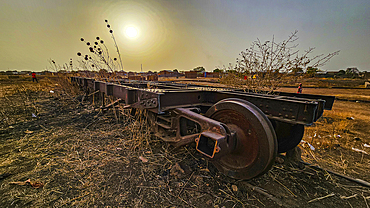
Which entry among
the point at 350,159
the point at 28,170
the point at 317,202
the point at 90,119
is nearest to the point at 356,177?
the point at 350,159

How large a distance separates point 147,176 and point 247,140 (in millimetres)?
1550

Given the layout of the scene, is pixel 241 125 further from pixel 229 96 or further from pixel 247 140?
pixel 229 96

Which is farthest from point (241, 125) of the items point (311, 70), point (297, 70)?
point (311, 70)

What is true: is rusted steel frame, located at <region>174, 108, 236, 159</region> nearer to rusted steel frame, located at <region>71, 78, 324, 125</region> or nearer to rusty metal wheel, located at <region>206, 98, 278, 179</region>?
rusty metal wheel, located at <region>206, 98, 278, 179</region>

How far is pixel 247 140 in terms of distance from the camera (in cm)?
196

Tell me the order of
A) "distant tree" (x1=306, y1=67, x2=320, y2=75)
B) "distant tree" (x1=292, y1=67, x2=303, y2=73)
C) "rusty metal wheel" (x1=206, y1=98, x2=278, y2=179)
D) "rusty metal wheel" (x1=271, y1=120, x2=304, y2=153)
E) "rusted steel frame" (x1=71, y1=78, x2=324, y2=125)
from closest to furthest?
1. "rusty metal wheel" (x1=206, y1=98, x2=278, y2=179)
2. "rusted steel frame" (x1=71, y1=78, x2=324, y2=125)
3. "rusty metal wheel" (x1=271, y1=120, x2=304, y2=153)
4. "distant tree" (x1=306, y1=67, x2=320, y2=75)
5. "distant tree" (x1=292, y1=67, x2=303, y2=73)

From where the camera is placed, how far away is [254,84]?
4605 mm

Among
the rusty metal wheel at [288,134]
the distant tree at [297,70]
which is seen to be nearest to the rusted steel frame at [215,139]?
the rusty metal wheel at [288,134]

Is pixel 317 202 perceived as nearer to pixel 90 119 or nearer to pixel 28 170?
pixel 28 170

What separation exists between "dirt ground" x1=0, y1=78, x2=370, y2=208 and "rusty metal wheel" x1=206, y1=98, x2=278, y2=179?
34 centimetres

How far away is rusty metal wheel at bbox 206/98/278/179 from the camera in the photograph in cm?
177

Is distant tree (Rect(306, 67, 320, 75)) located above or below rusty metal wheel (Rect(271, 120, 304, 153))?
above

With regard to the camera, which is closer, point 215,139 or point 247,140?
point 215,139

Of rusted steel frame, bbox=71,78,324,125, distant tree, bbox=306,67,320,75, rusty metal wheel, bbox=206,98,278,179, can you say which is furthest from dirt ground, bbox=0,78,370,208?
distant tree, bbox=306,67,320,75
